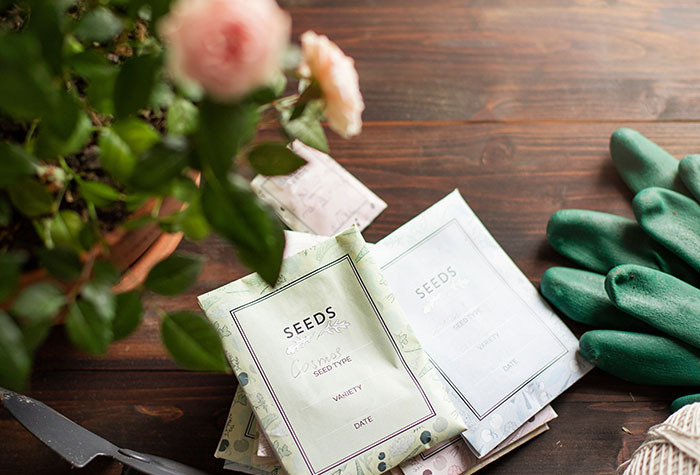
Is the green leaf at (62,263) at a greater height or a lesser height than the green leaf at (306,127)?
lesser

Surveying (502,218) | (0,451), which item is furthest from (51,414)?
(502,218)

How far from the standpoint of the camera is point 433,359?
2.01 ft

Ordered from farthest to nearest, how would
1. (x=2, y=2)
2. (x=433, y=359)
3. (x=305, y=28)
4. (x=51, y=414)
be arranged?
(x=305, y=28) < (x=433, y=359) < (x=51, y=414) < (x=2, y=2)

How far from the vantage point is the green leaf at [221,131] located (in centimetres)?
25

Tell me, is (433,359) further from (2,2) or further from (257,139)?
(2,2)

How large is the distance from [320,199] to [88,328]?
1.26 ft

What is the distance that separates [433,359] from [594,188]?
0.30 metres

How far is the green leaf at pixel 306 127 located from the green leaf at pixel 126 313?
0.47 feet

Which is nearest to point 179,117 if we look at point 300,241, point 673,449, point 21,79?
point 21,79

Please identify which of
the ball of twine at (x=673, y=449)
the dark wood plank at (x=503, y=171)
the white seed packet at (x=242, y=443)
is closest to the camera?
the ball of twine at (x=673, y=449)

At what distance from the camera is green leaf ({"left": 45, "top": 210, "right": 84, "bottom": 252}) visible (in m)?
0.36

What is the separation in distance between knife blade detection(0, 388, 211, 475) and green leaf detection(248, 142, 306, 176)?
0.31 meters

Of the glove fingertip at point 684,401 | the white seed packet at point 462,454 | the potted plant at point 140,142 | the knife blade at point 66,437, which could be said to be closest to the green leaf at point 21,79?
the potted plant at point 140,142

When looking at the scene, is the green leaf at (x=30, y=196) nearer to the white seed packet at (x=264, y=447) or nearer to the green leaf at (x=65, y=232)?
the green leaf at (x=65, y=232)
